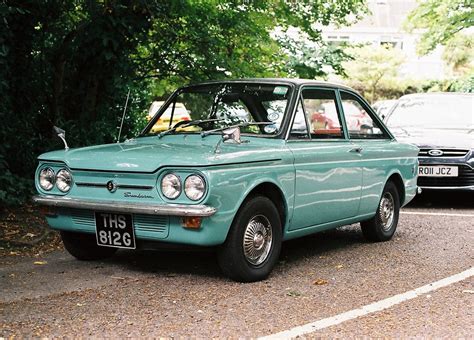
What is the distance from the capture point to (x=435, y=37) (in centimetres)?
2575

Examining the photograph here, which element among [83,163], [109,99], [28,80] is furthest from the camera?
[109,99]

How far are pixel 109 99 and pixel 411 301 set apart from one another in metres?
6.42

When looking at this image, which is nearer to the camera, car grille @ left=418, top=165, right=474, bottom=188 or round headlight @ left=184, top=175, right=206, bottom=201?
round headlight @ left=184, top=175, right=206, bottom=201

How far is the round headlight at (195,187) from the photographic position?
559 centimetres

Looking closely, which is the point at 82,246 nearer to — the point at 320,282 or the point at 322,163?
the point at 320,282

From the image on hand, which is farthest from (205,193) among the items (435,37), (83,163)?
(435,37)

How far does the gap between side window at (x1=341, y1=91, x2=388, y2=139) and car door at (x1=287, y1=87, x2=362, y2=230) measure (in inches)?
6.1

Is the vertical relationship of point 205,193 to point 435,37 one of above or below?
below

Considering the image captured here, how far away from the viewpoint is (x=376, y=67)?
47.8m

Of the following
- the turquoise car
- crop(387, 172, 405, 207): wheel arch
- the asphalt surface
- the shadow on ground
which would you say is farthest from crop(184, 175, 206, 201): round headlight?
the shadow on ground

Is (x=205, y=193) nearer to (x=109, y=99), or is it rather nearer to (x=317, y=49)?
(x=109, y=99)

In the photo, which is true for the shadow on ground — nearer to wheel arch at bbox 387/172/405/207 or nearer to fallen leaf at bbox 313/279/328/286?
wheel arch at bbox 387/172/405/207

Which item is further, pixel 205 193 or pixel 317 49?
pixel 317 49

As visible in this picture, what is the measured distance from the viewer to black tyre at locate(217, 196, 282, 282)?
5.88 m
